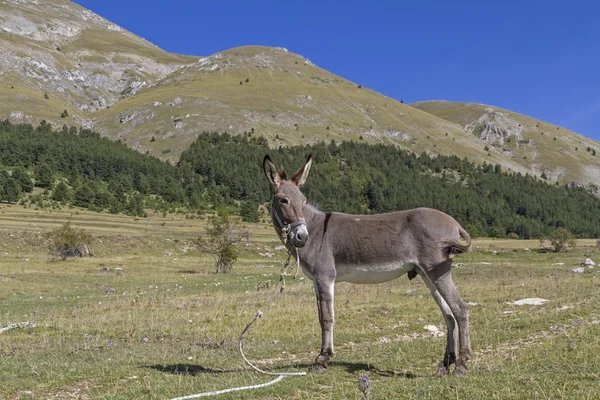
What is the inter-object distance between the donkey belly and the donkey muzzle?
2.93 ft

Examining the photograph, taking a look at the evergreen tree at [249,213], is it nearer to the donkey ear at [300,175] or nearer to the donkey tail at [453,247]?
the donkey ear at [300,175]

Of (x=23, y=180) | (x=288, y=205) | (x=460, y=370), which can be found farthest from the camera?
(x=23, y=180)

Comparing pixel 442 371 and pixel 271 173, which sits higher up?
pixel 271 173

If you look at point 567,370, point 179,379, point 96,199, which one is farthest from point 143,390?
point 96,199

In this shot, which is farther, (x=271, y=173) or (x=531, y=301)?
(x=531, y=301)

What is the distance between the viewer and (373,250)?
849 cm

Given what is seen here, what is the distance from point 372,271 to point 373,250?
39cm

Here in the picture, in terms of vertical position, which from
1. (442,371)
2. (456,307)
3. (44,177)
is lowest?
(44,177)

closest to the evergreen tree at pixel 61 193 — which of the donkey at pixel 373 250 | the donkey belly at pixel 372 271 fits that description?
the donkey at pixel 373 250

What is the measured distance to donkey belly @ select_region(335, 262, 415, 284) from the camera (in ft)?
27.6

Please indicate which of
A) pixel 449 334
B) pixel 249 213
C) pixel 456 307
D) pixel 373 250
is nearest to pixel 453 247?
pixel 456 307

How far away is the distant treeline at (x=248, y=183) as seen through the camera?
116m

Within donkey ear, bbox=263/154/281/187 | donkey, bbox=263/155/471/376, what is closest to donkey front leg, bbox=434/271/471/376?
donkey, bbox=263/155/471/376

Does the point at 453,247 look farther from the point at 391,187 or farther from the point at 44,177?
the point at 391,187
